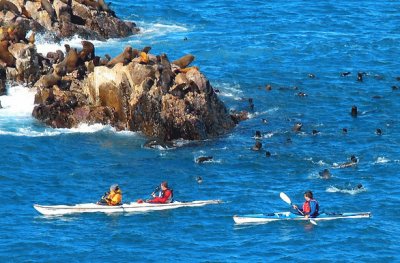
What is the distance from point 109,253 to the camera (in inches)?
2474

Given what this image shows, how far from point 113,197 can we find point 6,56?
98.3 feet

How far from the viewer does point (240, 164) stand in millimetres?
79812

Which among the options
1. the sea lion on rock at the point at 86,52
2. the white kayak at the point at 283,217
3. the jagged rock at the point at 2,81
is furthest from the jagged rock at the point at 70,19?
the white kayak at the point at 283,217

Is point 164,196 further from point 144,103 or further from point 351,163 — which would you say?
point 351,163

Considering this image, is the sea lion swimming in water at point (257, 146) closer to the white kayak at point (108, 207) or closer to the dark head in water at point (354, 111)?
the white kayak at point (108, 207)

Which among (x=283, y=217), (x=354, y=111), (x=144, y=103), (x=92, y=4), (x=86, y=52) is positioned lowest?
(x=283, y=217)

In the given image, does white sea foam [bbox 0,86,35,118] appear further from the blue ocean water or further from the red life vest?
the red life vest

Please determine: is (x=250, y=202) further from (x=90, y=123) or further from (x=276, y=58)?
(x=276, y=58)

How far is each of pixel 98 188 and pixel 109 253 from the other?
12.1 metres

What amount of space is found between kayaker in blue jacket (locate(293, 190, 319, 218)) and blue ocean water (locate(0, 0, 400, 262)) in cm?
82

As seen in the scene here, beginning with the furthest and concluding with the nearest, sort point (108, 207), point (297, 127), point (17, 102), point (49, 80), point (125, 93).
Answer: point (17, 102) → point (49, 80) → point (297, 127) → point (125, 93) → point (108, 207)

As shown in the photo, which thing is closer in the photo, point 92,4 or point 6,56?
point 6,56

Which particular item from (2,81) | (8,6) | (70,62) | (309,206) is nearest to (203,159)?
(309,206)

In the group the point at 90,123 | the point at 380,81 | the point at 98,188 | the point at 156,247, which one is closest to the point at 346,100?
the point at 380,81
